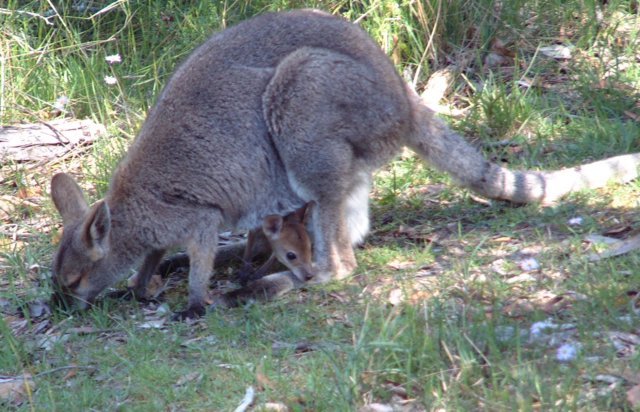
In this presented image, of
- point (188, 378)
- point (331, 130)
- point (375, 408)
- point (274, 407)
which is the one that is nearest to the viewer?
point (375, 408)

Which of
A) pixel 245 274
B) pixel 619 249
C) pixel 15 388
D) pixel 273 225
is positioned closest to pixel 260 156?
pixel 273 225

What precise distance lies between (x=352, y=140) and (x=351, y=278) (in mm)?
740

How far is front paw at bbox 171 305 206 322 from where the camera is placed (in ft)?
16.9

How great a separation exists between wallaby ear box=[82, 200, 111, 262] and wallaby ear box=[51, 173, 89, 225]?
0.30 m

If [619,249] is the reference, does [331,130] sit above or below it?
above

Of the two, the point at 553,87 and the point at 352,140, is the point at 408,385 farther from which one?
the point at 553,87

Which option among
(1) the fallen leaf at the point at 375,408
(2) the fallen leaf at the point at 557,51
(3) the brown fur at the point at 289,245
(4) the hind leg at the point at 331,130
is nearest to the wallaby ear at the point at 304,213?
(3) the brown fur at the point at 289,245

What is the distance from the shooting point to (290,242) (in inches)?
221

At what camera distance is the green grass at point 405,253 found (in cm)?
388

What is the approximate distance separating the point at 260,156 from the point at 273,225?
0.39m

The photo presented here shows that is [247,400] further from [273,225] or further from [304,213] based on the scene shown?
[304,213]

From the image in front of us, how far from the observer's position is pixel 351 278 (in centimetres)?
539

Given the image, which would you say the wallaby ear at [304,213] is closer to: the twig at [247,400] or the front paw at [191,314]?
the front paw at [191,314]

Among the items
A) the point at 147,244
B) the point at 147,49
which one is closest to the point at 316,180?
the point at 147,244
